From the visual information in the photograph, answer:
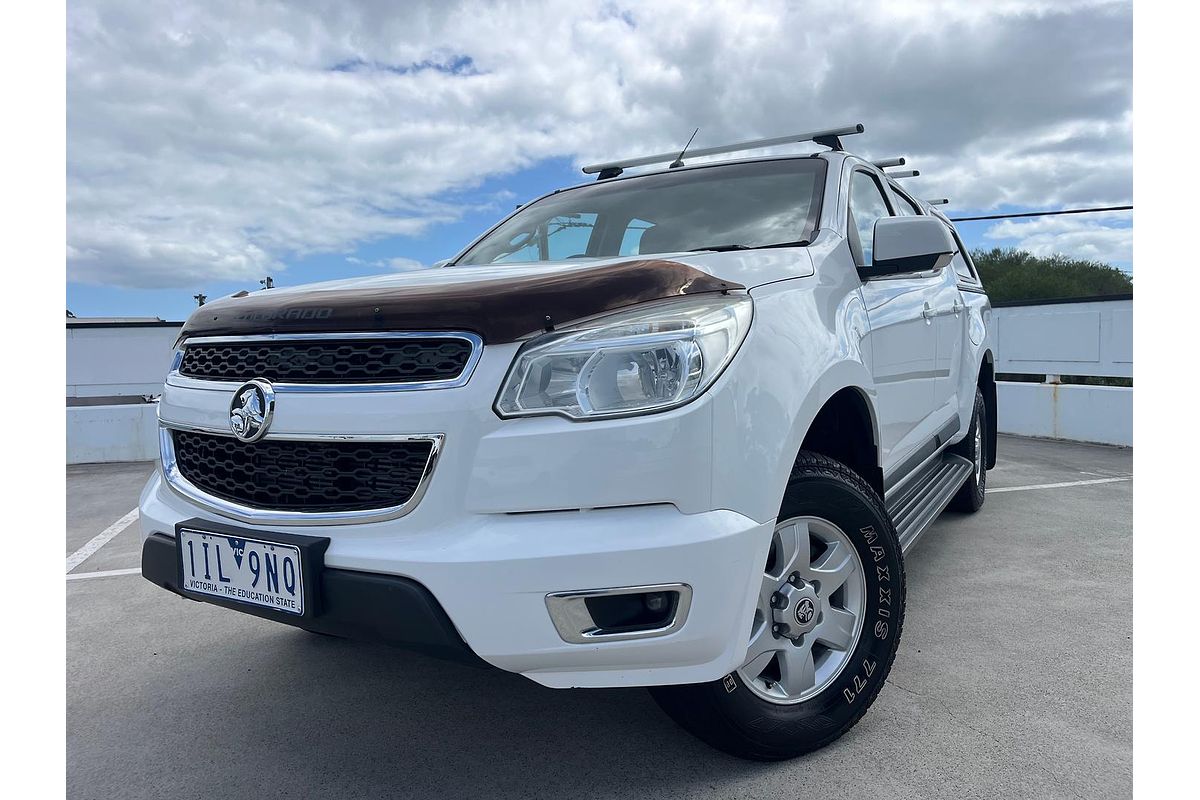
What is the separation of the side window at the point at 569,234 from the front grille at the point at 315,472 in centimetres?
141

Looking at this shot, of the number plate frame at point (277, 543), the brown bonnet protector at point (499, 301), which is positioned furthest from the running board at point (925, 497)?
the number plate frame at point (277, 543)

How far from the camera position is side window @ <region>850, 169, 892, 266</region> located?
2.88m

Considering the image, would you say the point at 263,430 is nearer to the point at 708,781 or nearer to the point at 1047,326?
the point at 708,781

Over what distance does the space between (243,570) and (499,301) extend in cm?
92

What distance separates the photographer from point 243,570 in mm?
1982

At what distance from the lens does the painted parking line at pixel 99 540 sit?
15.2 ft

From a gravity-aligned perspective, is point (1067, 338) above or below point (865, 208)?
below

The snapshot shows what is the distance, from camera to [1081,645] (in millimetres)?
2939

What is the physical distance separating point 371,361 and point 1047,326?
33.5ft

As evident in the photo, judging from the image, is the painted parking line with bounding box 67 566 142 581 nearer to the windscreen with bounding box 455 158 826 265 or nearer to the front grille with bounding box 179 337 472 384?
the windscreen with bounding box 455 158 826 265

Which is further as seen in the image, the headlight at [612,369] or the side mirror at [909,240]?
the side mirror at [909,240]

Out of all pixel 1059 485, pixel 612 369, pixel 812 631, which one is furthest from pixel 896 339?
pixel 1059 485

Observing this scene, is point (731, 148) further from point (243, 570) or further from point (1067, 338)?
point (1067, 338)

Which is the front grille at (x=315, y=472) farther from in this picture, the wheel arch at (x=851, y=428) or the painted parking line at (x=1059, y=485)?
the painted parking line at (x=1059, y=485)
